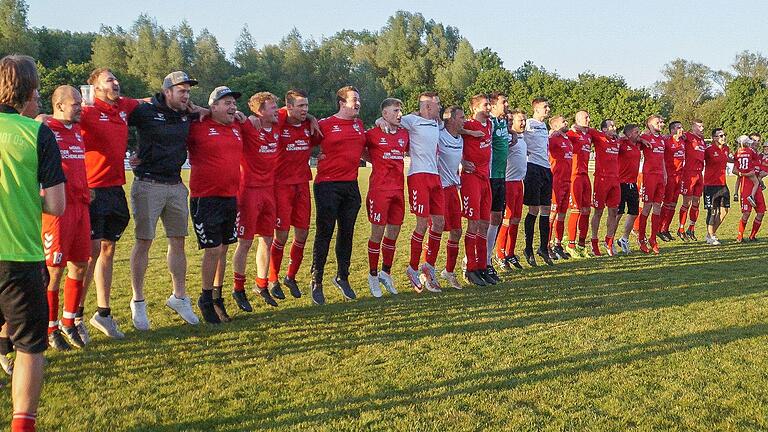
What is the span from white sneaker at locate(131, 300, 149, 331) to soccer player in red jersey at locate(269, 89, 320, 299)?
1803mm

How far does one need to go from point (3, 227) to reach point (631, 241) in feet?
40.7

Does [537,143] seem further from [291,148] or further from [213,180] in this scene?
[213,180]

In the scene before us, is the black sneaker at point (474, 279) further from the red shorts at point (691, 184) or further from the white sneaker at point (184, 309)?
the red shorts at point (691, 184)

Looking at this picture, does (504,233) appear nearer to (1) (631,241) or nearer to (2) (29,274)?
(1) (631,241)

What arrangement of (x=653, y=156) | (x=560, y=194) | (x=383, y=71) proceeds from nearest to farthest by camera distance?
1. (x=560, y=194)
2. (x=653, y=156)
3. (x=383, y=71)

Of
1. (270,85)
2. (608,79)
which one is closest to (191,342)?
(608,79)

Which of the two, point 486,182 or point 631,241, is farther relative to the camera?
point 631,241

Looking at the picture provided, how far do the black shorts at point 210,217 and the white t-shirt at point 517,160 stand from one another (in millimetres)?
5005

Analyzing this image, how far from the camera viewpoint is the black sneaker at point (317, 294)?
7465 mm

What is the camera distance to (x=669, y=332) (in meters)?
6.14

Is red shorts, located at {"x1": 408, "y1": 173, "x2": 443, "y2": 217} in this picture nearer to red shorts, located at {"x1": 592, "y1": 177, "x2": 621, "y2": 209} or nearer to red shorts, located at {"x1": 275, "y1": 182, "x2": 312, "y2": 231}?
red shorts, located at {"x1": 275, "y1": 182, "x2": 312, "y2": 231}

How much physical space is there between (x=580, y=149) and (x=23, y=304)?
32.4 feet

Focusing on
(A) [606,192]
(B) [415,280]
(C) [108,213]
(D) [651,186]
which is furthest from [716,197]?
(C) [108,213]

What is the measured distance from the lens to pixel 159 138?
20.2 feet
